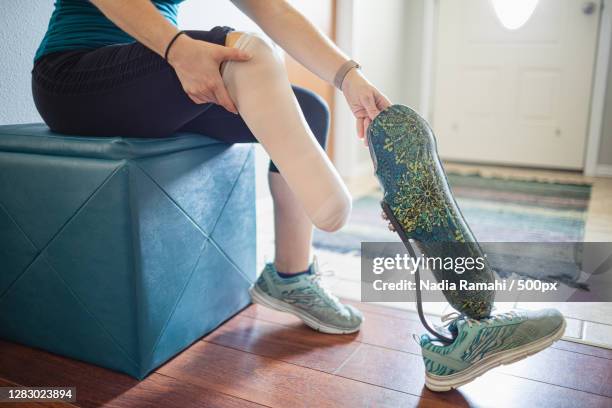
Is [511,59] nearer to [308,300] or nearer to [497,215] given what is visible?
[497,215]

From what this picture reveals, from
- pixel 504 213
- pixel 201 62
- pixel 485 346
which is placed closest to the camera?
pixel 201 62

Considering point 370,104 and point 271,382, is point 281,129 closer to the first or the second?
point 370,104

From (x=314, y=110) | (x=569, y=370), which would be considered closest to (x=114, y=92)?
(x=314, y=110)

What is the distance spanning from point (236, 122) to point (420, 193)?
37cm

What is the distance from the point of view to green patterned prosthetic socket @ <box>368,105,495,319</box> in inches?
32.0

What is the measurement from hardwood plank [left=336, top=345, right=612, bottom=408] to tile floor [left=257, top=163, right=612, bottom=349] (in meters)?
0.19

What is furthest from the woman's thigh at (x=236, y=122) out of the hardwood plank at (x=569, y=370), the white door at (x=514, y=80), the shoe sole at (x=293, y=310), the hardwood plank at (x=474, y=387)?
the white door at (x=514, y=80)

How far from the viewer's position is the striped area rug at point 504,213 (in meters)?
1.76

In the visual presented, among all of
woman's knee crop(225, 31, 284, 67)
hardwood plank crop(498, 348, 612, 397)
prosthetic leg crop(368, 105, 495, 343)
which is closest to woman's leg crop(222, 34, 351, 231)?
woman's knee crop(225, 31, 284, 67)

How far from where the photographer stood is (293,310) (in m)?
1.10

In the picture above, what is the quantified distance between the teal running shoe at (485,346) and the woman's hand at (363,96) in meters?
0.36

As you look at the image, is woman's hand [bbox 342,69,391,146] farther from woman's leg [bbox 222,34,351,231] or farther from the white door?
the white door

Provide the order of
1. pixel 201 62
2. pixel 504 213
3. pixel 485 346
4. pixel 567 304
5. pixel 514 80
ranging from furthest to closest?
pixel 514 80, pixel 504 213, pixel 567 304, pixel 485 346, pixel 201 62

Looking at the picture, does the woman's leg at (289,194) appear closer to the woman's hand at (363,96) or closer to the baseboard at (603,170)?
the woman's hand at (363,96)
